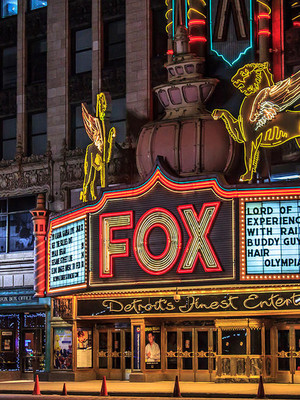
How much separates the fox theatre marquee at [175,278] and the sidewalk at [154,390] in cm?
124

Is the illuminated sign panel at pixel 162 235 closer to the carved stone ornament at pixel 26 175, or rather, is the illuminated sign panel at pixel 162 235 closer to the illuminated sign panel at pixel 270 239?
the illuminated sign panel at pixel 270 239

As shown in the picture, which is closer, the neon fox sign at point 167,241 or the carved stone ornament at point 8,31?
the neon fox sign at point 167,241

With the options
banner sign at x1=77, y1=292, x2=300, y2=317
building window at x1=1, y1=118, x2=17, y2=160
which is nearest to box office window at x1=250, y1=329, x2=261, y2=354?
banner sign at x1=77, y1=292, x2=300, y2=317

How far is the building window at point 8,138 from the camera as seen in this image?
46969 millimetres

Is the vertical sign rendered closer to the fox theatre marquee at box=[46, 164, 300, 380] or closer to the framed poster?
the fox theatre marquee at box=[46, 164, 300, 380]

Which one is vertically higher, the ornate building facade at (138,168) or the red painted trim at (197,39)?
the red painted trim at (197,39)

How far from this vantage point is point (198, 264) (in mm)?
34438

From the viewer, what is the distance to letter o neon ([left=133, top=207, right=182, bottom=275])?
34.9 meters

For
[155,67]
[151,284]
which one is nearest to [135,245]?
[151,284]

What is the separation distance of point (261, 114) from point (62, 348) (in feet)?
44.7

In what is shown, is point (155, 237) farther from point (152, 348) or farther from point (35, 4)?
point (35, 4)

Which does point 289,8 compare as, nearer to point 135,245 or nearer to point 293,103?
point 293,103

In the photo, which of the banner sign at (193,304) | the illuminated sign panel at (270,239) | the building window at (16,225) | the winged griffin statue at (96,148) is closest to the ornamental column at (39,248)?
the banner sign at (193,304)

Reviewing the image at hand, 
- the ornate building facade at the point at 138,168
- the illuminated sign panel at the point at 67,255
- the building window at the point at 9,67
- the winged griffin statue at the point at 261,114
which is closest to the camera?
the winged griffin statue at the point at 261,114
